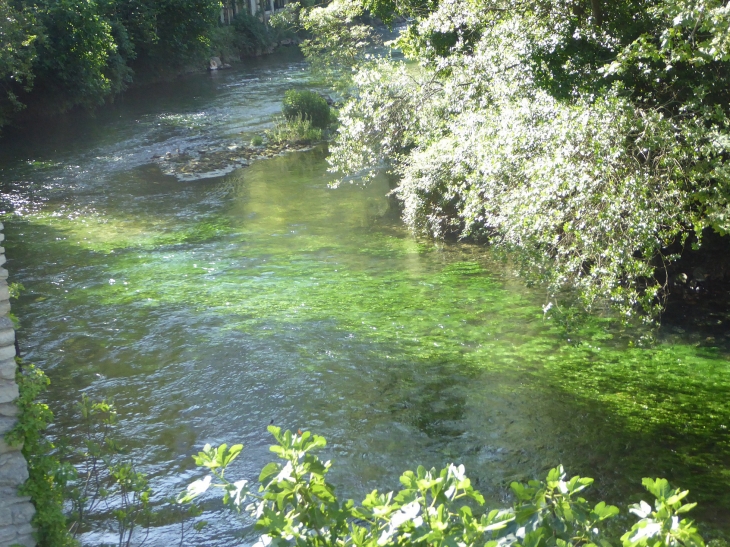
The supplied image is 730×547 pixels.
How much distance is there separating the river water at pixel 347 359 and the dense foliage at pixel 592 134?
0.89 m

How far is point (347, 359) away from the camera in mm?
7859

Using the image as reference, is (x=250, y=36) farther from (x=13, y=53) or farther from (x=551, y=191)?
(x=551, y=191)

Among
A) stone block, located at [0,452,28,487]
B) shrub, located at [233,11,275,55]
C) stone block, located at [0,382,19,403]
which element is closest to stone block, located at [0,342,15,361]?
stone block, located at [0,382,19,403]

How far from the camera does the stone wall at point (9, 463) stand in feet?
12.6

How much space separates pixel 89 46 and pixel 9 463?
2430 cm

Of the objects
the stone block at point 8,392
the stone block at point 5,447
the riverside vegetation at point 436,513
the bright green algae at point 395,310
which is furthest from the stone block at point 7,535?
the bright green algae at point 395,310

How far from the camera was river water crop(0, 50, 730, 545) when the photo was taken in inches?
229

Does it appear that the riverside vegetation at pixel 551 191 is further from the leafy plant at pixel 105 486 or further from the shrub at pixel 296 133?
the shrub at pixel 296 133

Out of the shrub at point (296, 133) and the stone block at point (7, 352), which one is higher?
the stone block at point (7, 352)

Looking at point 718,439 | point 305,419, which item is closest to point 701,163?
point 718,439

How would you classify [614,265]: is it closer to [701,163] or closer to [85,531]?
[701,163]

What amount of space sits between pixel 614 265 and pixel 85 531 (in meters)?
5.04

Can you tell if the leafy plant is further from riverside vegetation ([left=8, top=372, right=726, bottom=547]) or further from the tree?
the tree

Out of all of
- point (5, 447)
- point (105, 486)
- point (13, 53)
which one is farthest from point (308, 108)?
point (5, 447)
